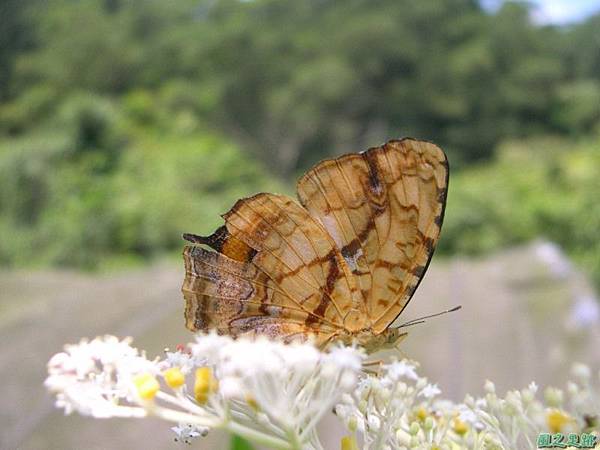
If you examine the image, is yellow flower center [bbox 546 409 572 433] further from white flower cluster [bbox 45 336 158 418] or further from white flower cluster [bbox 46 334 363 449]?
white flower cluster [bbox 45 336 158 418]

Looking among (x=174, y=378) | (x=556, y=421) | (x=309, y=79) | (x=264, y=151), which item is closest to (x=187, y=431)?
(x=174, y=378)

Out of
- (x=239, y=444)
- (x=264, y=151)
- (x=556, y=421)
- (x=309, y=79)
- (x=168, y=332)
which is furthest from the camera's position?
(x=264, y=151)

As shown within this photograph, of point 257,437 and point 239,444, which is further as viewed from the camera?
point 239,444

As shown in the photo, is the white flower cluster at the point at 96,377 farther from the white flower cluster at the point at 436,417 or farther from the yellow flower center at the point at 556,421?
the yellow flower center at the point at 556,421

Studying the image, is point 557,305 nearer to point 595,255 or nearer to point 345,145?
point 595,255

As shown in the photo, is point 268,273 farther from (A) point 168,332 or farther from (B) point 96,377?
(A) point 168,332

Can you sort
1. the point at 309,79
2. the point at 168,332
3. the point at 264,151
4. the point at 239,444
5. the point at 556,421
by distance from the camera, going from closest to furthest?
the point at 556,421 < the point at 239,444 < the point at 168,332 < the point at 309,79 < the point at 264,151

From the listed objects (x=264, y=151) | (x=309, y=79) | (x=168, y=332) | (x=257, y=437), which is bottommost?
(x=257, y=437)

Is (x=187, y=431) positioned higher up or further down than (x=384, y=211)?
further down
